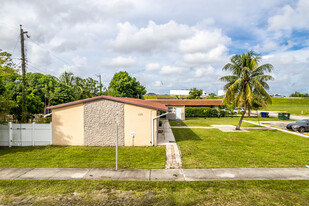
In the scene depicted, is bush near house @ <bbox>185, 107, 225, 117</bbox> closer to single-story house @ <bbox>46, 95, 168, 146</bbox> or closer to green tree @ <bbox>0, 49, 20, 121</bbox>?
single-story house @ <bbox>46, 95, 168, 146</bbox>

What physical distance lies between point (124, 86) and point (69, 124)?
94.5ft

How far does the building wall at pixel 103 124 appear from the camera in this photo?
42.7 ft

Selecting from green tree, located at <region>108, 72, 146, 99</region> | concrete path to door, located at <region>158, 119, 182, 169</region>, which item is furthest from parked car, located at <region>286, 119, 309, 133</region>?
green tree, located at <region>108, 72, 146, 99</region>

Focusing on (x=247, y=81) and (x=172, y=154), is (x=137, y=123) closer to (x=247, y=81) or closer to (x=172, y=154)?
(x=172, y=154)

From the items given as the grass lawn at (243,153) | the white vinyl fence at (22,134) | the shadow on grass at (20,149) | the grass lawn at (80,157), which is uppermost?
the white vinyl fence at (22,134)

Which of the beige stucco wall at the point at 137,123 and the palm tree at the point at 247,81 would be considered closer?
the beige stucco wall at the point at 137,123

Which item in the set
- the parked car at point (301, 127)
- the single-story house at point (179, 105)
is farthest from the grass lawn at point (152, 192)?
the single-story house at point (179, 105)

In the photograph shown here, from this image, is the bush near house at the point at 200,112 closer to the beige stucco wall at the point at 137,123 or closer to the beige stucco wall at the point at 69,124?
the beige stucco wall at the point at 137,123

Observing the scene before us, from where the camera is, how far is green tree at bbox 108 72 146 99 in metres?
41.3

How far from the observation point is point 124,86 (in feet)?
136

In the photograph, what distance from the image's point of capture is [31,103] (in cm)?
2197

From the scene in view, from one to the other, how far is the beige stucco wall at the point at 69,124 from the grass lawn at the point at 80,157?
0.68m

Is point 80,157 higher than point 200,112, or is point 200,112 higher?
point 200,112

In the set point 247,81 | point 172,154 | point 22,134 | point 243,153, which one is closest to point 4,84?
point 22,134
